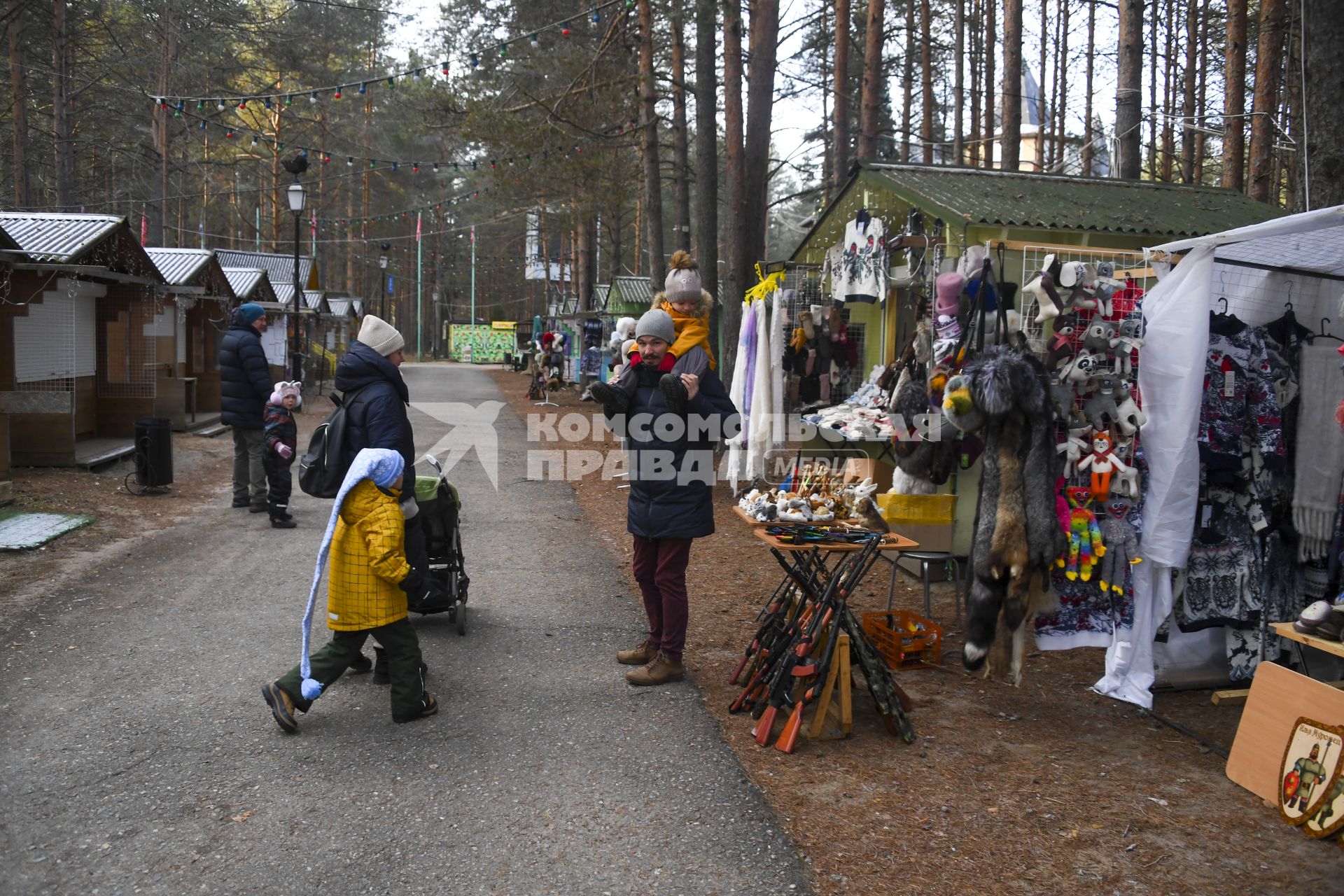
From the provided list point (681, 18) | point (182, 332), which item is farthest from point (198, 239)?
point (681, 18)

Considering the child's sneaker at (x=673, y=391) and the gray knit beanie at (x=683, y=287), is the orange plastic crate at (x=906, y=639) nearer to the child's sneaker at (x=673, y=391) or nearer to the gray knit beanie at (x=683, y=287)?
the child's sneaker at (x=673, y=391)

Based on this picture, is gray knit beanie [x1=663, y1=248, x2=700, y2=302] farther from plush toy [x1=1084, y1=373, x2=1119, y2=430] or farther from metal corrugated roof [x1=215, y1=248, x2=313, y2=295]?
metal corrugated roof [x1=215, y1=248, x2=313, y2=295]

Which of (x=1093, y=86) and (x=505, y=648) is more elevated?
(x=1093, y=86)

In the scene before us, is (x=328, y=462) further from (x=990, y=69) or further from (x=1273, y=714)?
(x=990, y=69)

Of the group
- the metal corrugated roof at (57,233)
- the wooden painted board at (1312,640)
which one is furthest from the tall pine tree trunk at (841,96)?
the wooden painted board at (1312,640)

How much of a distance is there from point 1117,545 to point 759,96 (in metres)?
10.2

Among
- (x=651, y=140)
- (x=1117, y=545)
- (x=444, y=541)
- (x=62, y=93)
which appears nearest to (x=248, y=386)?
(x=444, y=541)

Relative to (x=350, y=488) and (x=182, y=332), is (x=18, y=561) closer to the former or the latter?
(x=350, y=488)

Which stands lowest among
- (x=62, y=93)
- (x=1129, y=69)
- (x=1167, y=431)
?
(x=1167, y=431)

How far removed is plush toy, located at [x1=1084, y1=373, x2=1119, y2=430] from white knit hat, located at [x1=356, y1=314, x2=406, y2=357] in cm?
337

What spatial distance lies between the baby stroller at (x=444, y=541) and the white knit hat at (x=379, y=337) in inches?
41.5

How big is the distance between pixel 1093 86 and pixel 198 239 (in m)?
34.3

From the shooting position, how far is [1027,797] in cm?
377

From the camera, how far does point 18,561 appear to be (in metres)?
6.91
